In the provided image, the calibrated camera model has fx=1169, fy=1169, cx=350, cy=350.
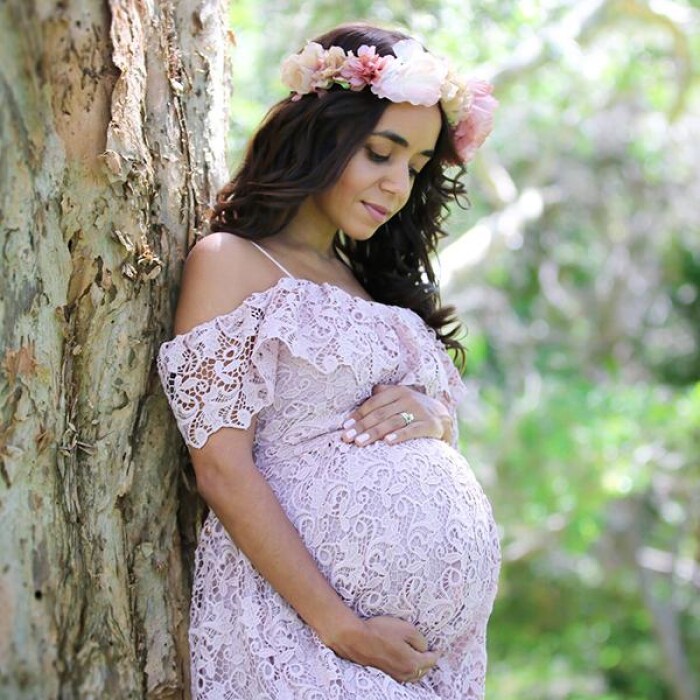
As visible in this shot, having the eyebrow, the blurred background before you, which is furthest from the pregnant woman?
the blurred background

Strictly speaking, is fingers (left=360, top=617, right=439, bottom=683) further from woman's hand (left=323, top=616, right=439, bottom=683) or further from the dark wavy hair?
the dark wavy hair

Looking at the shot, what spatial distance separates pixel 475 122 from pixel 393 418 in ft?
2.39

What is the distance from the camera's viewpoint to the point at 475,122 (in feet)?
8.39

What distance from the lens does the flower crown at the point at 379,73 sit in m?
2.30

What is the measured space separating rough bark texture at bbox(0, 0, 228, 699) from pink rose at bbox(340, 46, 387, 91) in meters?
0.32

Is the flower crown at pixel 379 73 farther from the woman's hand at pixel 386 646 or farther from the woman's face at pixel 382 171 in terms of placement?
the woman's hand at pixel 386 646

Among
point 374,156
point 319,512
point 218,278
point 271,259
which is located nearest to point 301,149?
point 374,156

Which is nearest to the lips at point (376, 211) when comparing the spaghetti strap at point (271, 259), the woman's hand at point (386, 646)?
the spaghetti strap at point (271, 259)

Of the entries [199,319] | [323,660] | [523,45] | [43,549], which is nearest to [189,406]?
[199,319]

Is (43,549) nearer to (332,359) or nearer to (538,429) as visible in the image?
(332,359)

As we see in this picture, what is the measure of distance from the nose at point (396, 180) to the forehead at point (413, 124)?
0.16 ft

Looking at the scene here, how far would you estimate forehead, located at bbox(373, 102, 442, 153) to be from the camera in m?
2.34

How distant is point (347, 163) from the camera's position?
2334 millimetres

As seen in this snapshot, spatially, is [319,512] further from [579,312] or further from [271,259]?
[579,312]
